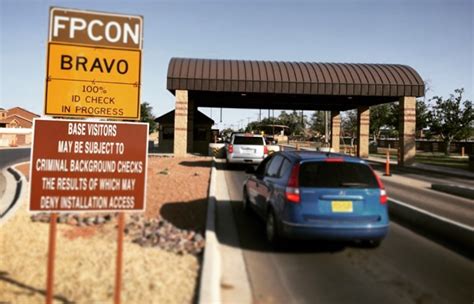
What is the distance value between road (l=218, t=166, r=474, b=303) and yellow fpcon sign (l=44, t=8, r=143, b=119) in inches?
111

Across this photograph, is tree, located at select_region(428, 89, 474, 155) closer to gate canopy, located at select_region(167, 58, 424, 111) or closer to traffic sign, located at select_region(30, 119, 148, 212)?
gate canopy, located at select_region(167, 58, 424, 111)

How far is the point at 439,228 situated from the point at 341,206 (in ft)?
9.95

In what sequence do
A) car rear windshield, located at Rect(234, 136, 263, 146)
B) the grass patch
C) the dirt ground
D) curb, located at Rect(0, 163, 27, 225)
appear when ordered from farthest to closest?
the grass patch, car rear windshield, located at Rect(234, 136, 263, 146), curb, located at Rect(0, 163, 27, 225), the dirt ground

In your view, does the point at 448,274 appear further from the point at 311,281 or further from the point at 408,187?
the point at 408,187

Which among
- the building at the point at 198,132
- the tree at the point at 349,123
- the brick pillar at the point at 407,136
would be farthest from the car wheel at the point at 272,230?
the tree at the point at 349,123

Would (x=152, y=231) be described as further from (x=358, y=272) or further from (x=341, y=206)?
(x=358, y=272)

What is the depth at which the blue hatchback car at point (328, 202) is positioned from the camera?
19.8 feet

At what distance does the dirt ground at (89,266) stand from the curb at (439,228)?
14.8 ft

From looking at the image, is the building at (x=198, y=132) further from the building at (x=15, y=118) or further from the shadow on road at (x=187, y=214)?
the building at (x=15, y=118)

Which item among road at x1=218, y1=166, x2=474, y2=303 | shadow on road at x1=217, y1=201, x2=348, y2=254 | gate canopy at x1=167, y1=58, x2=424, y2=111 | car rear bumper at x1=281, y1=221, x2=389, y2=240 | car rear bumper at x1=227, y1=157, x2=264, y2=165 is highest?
gate canopy at x1=167, y1=58, x2=424, y2=111

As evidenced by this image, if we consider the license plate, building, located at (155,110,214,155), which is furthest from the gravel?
building, located at (155,110,214,155)

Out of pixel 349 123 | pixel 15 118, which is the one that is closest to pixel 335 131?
pixel 349 123

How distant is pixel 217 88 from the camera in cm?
2458

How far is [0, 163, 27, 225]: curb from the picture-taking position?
8.53 metres
